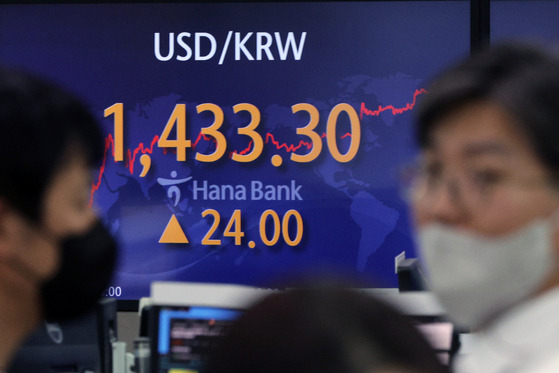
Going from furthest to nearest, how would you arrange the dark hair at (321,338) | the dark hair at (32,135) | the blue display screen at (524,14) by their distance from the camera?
the blue display screen at (524,14) → the dark hair at (32,135) → the dark hair at (321,338)

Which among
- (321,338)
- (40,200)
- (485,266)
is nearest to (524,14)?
(485,266)

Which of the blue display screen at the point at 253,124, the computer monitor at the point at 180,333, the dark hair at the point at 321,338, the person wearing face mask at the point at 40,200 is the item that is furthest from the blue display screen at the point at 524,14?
the dark hair at the point at 321,338

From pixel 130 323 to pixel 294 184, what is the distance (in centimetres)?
108

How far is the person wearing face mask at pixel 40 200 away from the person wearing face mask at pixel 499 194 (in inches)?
18.2

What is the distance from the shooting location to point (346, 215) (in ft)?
13.5

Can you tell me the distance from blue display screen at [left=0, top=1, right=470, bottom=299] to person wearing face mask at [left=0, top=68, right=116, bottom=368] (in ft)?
10.2

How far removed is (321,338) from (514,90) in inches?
25.6

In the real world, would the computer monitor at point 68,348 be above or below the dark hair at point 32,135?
below

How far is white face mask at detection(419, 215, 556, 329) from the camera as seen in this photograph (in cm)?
109

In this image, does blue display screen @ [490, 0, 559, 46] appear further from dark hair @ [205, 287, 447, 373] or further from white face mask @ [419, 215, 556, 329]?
dark hair @ [205, 287, 447, 373]

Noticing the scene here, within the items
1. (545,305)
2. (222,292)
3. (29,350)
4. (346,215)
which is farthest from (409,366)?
(346,215)

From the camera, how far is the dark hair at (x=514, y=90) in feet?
3.35

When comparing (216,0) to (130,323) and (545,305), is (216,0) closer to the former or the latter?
(130,323)

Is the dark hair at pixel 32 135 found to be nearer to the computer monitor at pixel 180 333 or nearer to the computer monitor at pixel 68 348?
the computer monitor at pixel 180 333
